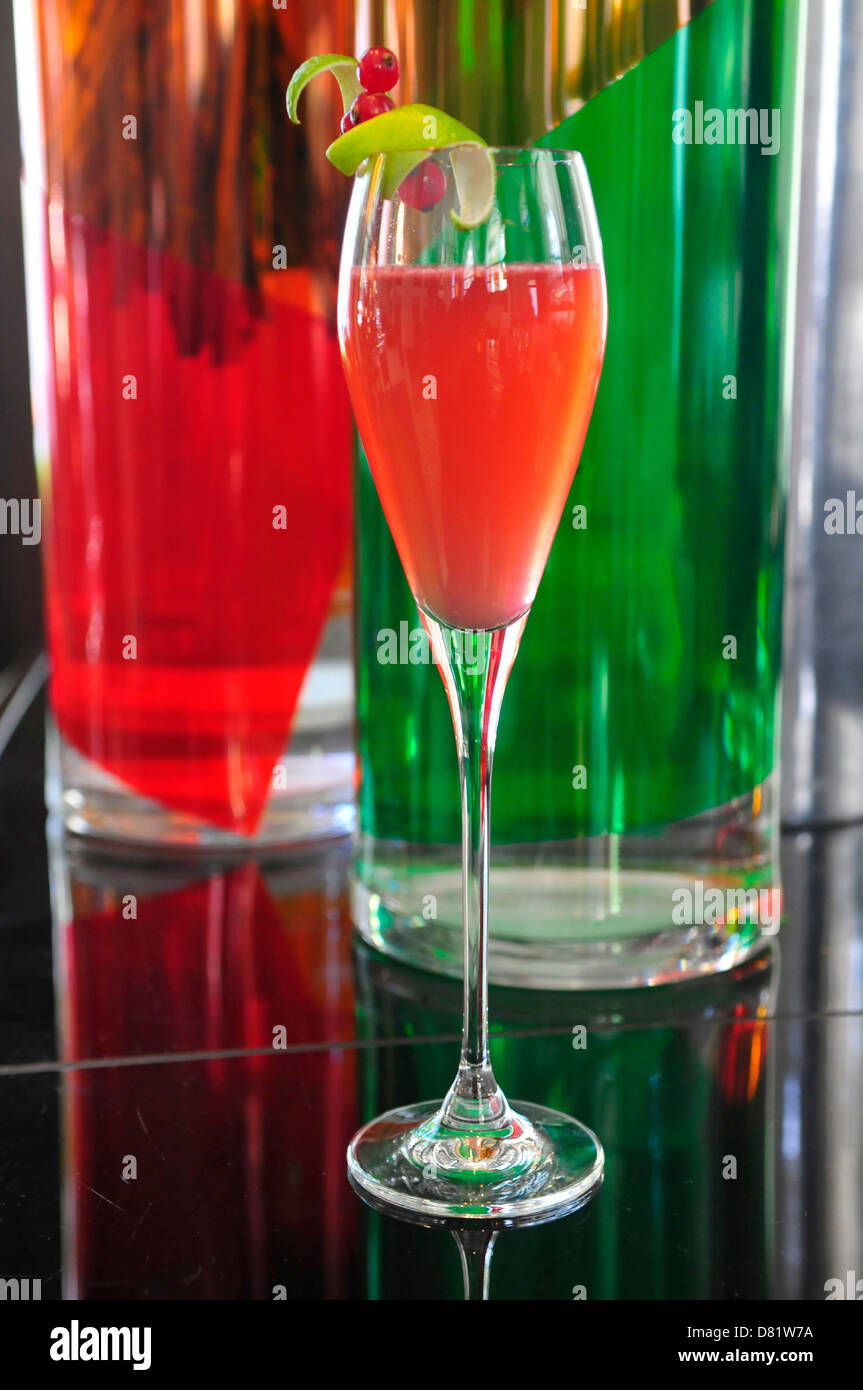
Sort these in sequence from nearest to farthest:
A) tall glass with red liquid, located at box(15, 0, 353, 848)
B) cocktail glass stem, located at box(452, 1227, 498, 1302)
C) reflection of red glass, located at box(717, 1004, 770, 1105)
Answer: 1. cocktail glass stem, located at box(452, 1227, 498, 1302)
2. reflection of red glass, located at box(717, 1004, 770, 1105)
3. tall glass with red liquid, located at box(15, 0, 353, 848)

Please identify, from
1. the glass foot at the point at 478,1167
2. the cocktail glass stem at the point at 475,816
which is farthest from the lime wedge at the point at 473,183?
the glass foot at the point at 478,1167

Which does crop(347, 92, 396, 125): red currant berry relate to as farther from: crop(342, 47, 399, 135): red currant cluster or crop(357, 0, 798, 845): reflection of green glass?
crop(357, 0, 798, 845): reflection of green glass

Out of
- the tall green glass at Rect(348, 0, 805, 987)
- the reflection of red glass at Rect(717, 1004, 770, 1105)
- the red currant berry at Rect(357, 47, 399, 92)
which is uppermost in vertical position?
the red currant berry at Rect(357, 47, 399, 92)

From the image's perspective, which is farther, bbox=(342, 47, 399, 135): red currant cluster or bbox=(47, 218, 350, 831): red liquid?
bbox=(47, 218, 350, 831): red liquid

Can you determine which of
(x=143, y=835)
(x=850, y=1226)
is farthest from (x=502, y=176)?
(x=143, y=835)

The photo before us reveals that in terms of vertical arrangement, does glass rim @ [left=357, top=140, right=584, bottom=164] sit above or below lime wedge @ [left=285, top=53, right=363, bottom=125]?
below

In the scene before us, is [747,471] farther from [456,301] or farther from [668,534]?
[456,301]

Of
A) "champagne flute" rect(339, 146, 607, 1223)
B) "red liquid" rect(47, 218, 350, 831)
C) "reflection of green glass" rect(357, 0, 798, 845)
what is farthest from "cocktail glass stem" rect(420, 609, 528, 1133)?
"red liquid" rect(47, 218, 350, 831)
